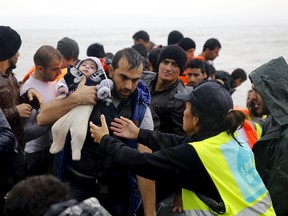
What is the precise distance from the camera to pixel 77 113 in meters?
3.16

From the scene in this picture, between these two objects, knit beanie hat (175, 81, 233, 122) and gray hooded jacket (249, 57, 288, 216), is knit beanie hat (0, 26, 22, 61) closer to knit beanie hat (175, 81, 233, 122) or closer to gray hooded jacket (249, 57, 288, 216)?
knit beanie hat (175, 81, 233, 122)

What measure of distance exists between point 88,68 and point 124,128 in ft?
1.89

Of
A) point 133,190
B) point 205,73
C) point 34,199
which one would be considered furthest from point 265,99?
point 205,73

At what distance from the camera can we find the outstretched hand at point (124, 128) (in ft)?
10.0

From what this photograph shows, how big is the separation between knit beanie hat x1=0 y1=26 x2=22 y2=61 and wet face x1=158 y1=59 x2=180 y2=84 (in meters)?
1.38

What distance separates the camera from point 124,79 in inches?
129

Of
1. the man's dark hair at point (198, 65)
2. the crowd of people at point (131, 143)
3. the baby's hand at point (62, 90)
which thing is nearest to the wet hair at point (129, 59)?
the crowd of people at point (131, 143)

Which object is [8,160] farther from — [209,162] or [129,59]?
[209,162]

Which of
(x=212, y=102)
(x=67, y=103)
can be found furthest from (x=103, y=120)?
(x=212, y=102)

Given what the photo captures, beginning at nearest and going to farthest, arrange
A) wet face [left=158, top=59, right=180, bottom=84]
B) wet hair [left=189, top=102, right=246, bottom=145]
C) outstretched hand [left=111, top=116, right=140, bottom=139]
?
wet hair [left=189, top=102, right=246, bottom=145] < outstretched hand [left=111, top=116, right=140, bottom=139] < wet face [left=158, top=59, right=180, bottom=84]

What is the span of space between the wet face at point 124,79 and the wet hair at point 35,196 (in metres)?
1.28

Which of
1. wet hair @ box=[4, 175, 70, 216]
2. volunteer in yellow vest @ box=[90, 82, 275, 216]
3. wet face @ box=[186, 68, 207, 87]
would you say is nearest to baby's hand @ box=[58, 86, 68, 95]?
volunteer in yellow vest @ box=[90, 82, 275, 216]

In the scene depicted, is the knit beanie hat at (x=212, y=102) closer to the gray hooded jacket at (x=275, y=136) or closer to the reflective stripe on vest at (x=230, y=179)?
the reflective stripe on vest at (x=230, y=179)

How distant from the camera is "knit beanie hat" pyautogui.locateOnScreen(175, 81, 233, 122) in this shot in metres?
2.76
